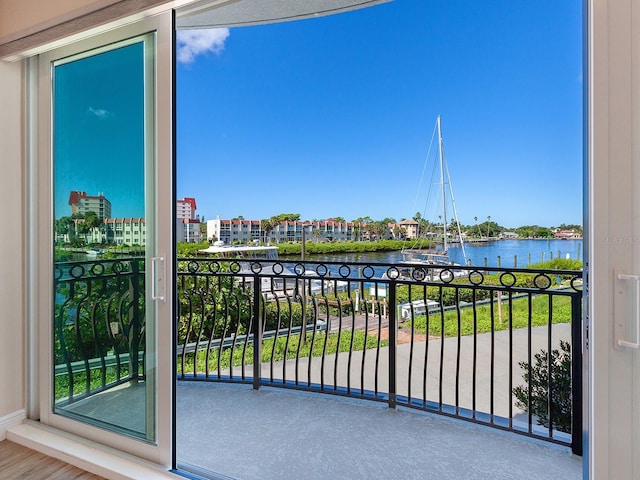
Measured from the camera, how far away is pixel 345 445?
6.77ft

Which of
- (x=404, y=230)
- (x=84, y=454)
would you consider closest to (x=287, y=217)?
(x=404, y=230)

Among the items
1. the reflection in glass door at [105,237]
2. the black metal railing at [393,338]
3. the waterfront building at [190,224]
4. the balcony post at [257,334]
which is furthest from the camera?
the waterfront building at [190,224]

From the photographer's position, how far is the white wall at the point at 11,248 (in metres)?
2.03

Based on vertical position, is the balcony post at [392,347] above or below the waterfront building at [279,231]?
below

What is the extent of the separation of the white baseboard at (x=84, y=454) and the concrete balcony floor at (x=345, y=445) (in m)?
0.19

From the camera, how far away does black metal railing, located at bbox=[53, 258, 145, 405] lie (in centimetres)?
181

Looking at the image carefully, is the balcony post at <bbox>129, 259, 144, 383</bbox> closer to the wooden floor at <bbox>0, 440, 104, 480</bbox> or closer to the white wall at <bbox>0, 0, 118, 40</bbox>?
the wooden floor at <bbox>0, 440, 104, 480</bbox>

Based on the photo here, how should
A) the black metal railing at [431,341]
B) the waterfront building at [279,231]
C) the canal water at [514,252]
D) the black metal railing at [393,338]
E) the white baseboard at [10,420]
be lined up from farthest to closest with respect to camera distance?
the waterfront building at [279,231] < the canal water at [514,252] < the black metal railing at [431,341] < the white baseboard at [10,420] < the black metal railing at [393,338]

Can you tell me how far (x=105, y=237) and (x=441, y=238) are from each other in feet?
13.6

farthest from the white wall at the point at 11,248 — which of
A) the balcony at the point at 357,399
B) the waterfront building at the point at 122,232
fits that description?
the waterfront building at the point at 122,232

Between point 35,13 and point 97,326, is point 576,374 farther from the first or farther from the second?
point 35,13

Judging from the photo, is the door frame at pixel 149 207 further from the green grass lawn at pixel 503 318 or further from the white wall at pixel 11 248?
the green grass lawn at pixel 503 318

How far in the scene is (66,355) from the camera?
2.03 m
